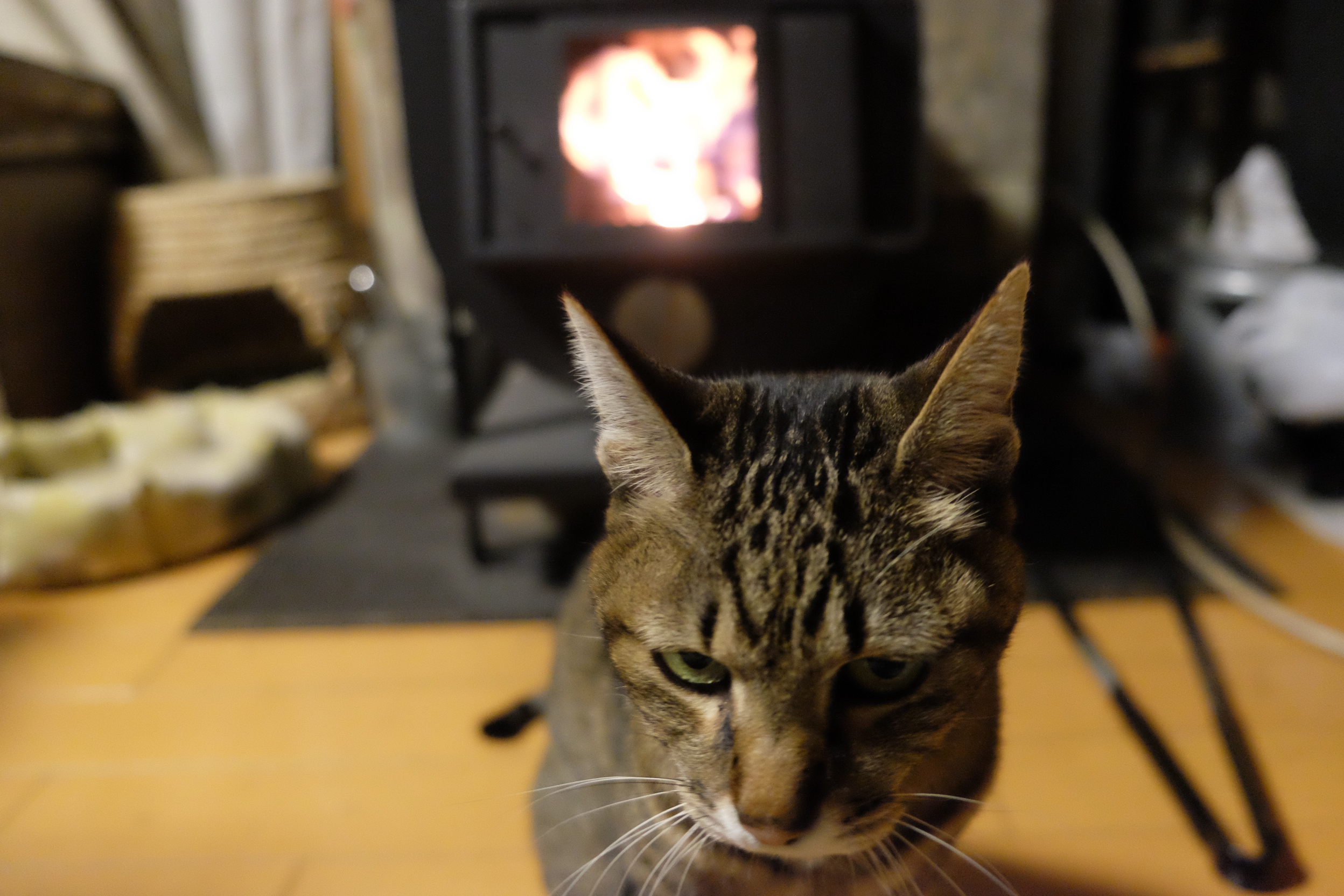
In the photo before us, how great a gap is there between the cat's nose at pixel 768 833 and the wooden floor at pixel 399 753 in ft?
0.99

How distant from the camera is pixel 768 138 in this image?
123cm

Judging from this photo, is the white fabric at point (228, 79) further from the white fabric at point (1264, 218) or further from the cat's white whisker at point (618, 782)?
the white fabric at point (1264, 218)

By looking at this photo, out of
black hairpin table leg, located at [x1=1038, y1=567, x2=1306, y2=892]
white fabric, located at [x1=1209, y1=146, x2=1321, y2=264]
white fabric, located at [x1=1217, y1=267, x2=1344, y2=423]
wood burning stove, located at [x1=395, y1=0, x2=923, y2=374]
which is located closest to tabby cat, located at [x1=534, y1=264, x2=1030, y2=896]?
black hairpin table leg, located at [x1=1038, y1=567, x2=1306, y2=892]

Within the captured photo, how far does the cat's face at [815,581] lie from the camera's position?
0.47 meters

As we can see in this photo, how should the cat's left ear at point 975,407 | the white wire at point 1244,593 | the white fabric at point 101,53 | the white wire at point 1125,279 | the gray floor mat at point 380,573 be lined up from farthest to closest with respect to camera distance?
the white fabric at point 101,53
the white wire at point 1125,279
the gray floor mat at point 380,573
the white wire at point 1244,593
the cat's left ear at point 975,407

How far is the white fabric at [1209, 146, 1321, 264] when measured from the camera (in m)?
1.57

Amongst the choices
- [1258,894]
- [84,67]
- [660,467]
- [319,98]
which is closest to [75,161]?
[84,67]

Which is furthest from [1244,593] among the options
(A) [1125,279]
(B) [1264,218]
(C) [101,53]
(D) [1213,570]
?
(C) [101,53]

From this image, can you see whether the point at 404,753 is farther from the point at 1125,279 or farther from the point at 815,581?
the point at 1125,279

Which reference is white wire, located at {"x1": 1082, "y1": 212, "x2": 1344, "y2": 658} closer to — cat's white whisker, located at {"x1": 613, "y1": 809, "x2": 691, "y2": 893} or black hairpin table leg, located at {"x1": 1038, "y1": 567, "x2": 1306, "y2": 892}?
black hairpin table leg, located at {"x1": 1038, "y1": 567, "x2": 1306, "y2": 892}

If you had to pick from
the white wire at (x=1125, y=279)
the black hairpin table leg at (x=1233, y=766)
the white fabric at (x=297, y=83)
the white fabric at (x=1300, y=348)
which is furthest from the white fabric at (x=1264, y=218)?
the white fabric at (x=297, y=83)

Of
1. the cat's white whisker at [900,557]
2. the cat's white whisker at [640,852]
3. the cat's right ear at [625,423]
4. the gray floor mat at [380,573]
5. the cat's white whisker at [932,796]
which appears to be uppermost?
the cat's right ear at [625,423]

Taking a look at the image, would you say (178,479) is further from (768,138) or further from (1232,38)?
(1232,38)

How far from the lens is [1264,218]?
1.62 meters
